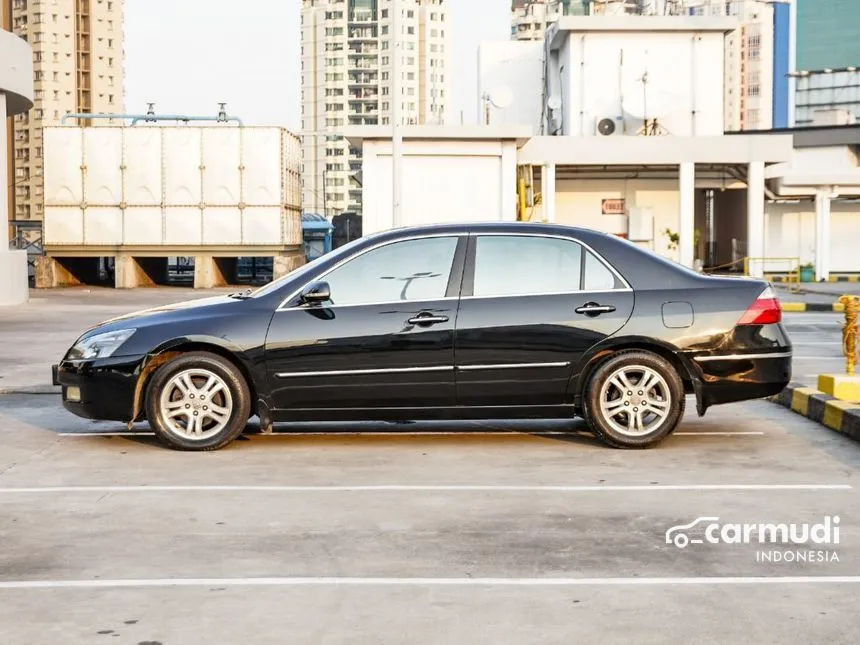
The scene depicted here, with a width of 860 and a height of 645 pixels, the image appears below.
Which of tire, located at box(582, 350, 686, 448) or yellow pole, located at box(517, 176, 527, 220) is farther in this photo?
yellow pole, located at box(517, 176, 527, 220)

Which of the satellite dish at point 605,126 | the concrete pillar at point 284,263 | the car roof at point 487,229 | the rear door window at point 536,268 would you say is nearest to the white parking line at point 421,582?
the rear door window at point 536,268

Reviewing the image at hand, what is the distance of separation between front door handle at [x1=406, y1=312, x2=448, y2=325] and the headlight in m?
1.98

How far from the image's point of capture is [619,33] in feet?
151

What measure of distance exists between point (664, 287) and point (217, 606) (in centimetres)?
516

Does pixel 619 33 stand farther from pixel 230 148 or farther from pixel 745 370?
pixel 745 370

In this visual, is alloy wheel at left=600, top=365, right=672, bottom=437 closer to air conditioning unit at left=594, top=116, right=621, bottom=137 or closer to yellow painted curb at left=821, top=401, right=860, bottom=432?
yellow painted curb at left=821, top=401, right=860, bottom=432

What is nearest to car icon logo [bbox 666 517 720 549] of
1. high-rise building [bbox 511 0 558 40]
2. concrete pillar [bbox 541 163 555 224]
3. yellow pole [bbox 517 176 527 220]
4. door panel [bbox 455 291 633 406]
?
door panel [bbox 455 291 633 406]

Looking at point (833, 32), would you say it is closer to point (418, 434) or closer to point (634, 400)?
point (418, 434)

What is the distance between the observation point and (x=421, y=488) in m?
8.10

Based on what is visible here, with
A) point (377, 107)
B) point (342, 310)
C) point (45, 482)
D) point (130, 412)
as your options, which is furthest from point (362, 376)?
point (377, 107)

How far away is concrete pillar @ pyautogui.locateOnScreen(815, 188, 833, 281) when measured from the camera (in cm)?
4416

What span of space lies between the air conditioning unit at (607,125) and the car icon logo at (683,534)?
129ft

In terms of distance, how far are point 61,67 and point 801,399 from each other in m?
164

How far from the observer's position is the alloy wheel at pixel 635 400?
958 centimetres
